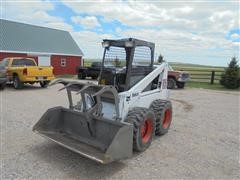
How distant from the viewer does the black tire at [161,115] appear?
5.55 meters

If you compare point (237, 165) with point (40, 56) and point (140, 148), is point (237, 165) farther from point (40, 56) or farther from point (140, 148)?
point (40, 56)

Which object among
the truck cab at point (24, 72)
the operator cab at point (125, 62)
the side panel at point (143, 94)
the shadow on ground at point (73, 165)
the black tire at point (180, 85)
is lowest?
the black tire at point (180, 85)

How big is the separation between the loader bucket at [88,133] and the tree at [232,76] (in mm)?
16451

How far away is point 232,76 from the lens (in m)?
18.7

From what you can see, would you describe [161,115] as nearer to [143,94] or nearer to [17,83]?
[143,94]

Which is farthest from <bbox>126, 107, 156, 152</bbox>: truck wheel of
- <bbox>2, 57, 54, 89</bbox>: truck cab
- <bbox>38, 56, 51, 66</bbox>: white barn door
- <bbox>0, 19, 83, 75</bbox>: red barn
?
<bbox>38, 56, 51, 66</bbox>: white barn door

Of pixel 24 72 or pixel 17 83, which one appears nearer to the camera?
pixel 24 72

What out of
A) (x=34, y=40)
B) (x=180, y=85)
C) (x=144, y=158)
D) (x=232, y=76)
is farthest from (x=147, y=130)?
(x=34, y=40)

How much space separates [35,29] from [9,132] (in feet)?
80.9

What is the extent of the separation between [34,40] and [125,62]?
23.0 meters

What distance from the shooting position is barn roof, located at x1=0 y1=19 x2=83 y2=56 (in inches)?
939

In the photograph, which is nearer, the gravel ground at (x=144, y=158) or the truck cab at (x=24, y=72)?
the gravel ground at (x=144, y=158)

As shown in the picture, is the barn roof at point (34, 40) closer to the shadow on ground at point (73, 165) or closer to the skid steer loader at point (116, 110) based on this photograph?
the skid steer loader at point (116, 110)

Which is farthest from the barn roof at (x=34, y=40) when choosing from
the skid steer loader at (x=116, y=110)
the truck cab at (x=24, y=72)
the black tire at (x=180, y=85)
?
the skid steer loader at (x=116, y=110)
